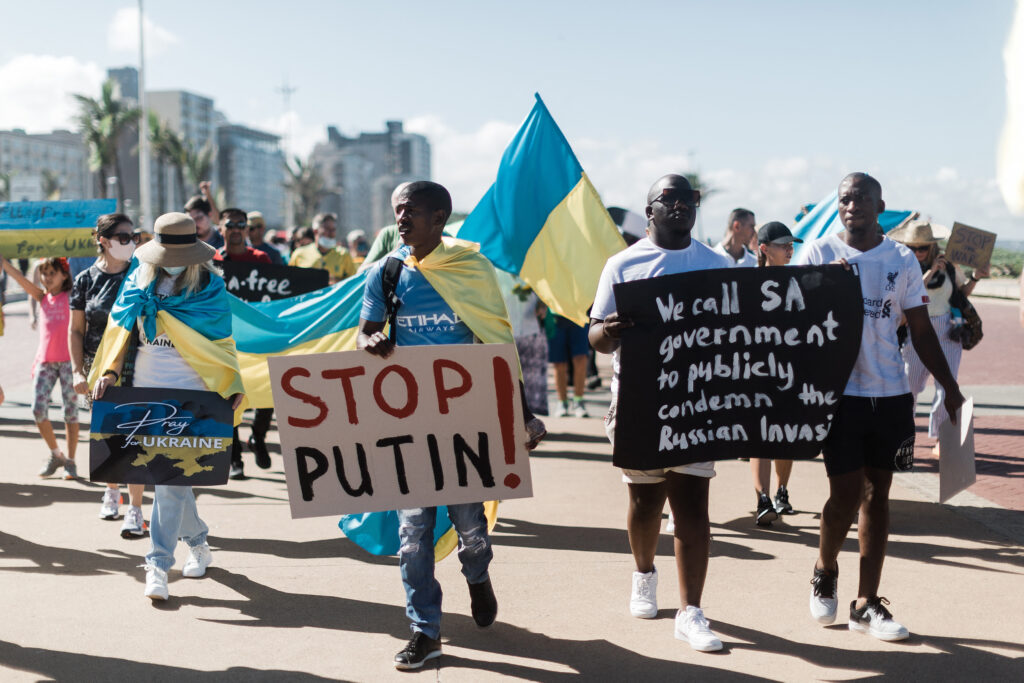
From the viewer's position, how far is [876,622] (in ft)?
15.0

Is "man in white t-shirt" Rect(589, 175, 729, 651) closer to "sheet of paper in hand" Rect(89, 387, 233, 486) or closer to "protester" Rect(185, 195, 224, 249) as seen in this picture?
"sheet of paper in hand" Rect(89, 387, 233, 486)

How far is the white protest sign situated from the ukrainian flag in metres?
4.40

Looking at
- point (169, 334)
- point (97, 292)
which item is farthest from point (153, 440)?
point (97, 292)

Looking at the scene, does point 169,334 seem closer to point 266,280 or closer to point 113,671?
point 113,671

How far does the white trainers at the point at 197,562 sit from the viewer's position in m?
5.57

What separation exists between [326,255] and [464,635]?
724cm

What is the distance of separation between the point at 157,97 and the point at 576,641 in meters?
173

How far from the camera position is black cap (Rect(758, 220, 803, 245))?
6.85 metres

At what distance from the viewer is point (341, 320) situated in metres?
7.99

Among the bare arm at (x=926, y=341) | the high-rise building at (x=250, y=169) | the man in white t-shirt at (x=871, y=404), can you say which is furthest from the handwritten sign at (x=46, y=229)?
the high-rise building at (x=250, y=169)

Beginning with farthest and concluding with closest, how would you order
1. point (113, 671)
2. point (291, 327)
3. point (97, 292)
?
point (291, 327) < point (97, 292) < point (113, 671)

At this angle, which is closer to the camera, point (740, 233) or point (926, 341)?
point (926, 341)

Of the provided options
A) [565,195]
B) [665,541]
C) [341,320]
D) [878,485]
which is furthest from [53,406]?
[878,485]

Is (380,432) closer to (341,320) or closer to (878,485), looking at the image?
(878,485)
